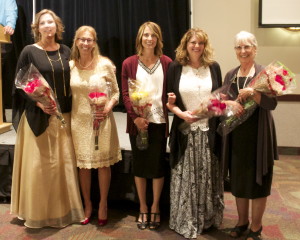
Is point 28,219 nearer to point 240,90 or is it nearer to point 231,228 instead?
point 231,228

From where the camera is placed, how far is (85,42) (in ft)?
8.32

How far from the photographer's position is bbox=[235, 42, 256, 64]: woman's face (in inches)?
88.8

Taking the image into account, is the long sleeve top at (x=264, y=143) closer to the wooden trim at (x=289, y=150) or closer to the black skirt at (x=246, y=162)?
the black skirt at (x=246, y=162)

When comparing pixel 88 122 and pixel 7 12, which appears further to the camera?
pixel 7 12

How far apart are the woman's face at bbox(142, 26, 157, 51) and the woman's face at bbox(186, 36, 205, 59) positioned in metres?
0.24

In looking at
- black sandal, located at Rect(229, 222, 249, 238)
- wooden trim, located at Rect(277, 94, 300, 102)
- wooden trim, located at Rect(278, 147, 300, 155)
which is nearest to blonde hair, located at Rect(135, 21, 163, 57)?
black sandal, located at Rect(229, 222, 249, 238)

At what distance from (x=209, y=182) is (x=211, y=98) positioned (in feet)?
2.23

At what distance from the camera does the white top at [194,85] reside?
2418mm

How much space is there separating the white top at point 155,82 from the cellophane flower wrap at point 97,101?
252 millimetres

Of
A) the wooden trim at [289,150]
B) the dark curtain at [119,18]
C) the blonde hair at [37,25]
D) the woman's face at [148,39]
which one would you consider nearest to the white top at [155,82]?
the woman's face at [148,39]

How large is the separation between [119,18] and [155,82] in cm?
234

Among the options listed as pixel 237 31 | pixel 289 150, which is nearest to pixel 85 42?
pixel 237 31

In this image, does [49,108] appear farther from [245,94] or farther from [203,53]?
[245,94]

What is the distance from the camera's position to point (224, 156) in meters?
2.44
